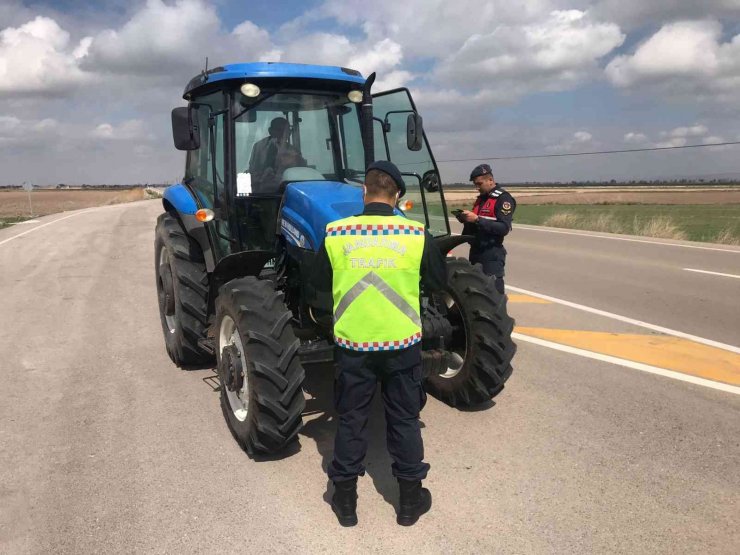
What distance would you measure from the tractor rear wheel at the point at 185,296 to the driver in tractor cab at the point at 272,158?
4.18 feet

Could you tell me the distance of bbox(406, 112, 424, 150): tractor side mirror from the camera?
4.70m

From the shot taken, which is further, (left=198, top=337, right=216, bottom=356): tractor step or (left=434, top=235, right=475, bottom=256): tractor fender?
(left=198, top=337, right=216, bottom=356): tractor step

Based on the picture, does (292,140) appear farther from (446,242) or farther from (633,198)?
(633,198)

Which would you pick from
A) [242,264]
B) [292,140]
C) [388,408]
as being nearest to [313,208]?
[242,264]

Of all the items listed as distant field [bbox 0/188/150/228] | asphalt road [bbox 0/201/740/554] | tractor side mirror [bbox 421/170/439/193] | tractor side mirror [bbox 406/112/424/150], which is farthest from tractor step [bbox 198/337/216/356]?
distant field [bbox 0/188/150/228]

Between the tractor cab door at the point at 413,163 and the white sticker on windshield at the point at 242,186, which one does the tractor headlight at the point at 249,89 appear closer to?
the white sticker on windshield at the point at 242,186

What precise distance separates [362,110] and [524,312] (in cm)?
417

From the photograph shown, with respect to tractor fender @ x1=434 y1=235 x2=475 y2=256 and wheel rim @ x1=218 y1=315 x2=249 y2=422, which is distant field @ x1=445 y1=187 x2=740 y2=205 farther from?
wheel rim @ x1=218 y1=315 x2=249 y2=422

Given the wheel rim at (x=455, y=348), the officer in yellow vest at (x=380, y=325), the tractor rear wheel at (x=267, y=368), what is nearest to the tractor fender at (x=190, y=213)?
the tractor rear wheel at (x=267, y=368)

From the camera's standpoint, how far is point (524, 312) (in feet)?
26.5

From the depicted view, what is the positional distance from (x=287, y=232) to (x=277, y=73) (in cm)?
121

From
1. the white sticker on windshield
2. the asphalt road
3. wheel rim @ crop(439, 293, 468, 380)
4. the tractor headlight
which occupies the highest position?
the tractor headlight

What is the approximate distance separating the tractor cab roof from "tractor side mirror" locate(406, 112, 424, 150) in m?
0.57

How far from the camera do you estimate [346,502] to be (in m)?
3.23
